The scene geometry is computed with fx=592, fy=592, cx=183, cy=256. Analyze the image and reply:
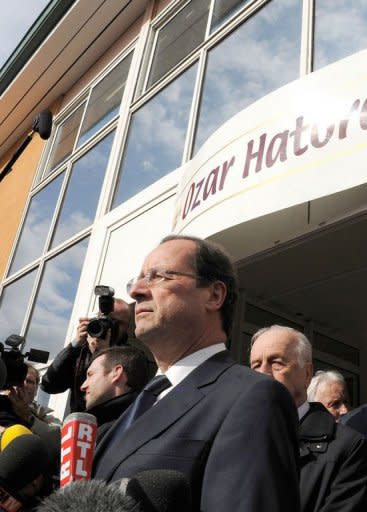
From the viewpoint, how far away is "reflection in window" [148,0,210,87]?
714cm

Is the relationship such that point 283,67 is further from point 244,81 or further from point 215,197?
point 215,197

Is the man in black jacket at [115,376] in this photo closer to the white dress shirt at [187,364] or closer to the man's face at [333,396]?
the white dress shirt at [187,364]

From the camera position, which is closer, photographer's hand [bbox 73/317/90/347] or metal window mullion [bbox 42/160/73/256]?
photographer's hand [bbox 73/317/90/347]

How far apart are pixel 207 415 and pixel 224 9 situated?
639 cm

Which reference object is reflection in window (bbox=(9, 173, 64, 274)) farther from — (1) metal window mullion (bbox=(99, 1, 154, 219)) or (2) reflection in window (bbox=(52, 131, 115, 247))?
(1) metal window mullion (bbox=(99, 1, 154, 219))

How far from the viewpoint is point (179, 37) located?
24.6ft

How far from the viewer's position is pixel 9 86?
37.6 feet

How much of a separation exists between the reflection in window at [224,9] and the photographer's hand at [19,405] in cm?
488

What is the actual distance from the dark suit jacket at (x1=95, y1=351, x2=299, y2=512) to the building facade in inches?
86.0

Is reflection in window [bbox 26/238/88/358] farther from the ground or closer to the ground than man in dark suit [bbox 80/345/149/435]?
farther from the ground

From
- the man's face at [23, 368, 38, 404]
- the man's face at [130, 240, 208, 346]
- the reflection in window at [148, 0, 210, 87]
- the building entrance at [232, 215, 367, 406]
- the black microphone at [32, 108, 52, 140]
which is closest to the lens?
the man's face at [130, 240, 208, 346]

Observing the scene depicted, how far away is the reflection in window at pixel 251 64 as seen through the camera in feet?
17.1

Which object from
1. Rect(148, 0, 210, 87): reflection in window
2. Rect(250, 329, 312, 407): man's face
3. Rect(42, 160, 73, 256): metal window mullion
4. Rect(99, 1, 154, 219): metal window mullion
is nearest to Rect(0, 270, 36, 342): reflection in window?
Rect(42, 160, 73, 256): metal window mullion

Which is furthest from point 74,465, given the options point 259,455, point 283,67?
point 283,67
